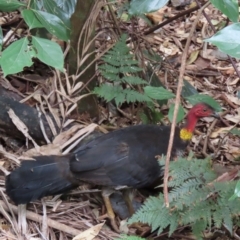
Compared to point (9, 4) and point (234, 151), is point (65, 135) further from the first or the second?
point (9, 4)

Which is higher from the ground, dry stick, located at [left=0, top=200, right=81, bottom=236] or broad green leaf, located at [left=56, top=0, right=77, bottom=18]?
broad green leaf, located at [left=56, top=0, right=77, bottom=18]

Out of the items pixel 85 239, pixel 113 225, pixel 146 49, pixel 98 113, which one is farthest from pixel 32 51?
pixel 146 49

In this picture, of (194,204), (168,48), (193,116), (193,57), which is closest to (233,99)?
(193,57)

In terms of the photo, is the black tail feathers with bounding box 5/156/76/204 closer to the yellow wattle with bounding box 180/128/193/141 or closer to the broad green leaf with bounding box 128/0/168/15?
the yellow wattle with bounding box 180/128/193/141

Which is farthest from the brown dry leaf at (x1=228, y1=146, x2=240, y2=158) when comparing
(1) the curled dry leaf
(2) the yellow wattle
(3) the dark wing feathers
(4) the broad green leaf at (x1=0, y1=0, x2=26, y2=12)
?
(4) the broad green leaf at (x1=0, y1=0, x2=26, y2=12)

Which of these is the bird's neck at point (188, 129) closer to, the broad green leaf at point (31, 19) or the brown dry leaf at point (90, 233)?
the brown dry leaf at point (90, 233)

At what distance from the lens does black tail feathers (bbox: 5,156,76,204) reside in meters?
2.49

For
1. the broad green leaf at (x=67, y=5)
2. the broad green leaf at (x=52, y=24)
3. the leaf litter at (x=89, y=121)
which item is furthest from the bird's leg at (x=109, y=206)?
the broad green leaf at (x=52, y=24)

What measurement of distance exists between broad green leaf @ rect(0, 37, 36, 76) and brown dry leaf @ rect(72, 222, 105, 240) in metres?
1.09

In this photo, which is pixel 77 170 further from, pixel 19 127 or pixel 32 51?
pixel 32 51

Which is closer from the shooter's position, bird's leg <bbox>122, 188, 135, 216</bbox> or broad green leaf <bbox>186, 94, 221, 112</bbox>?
bird's leg <bbox>122, 188, 135, 216</bbox>

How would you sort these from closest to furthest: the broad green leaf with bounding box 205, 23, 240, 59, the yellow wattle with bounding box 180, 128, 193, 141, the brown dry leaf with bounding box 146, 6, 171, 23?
the broad green leaf with bounding box 205, 23, 240, 59
the yellow wattle with bounding box 180, 128, 193, 141
the brown dry leaf with bounding box 146, 6, 171, 23

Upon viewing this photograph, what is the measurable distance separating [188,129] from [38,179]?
Answer: 958 millimetres

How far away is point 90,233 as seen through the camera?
8.02ft
